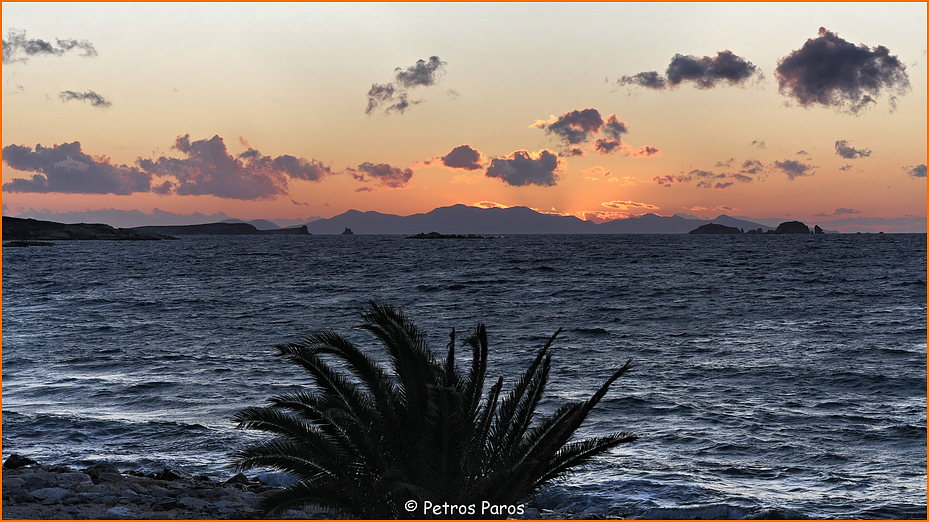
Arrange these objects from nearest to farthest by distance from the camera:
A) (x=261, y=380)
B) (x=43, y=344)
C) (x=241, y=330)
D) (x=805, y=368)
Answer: (x=261, y=380), (x=805, y=368), (x=43, y=344), (x=241, y=330)

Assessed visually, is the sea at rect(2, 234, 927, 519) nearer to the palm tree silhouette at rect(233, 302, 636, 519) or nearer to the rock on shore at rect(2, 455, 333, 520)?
the rock on shore at rect(2, 455, 333, 520)

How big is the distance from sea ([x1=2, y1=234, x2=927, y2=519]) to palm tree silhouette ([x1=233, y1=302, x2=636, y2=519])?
3020mm

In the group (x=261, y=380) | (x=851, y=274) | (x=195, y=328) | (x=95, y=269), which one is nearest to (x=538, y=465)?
(x=261, y=380)

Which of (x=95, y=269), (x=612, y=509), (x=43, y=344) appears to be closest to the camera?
(x=612, y=509)

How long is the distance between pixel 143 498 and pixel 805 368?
19253 mm

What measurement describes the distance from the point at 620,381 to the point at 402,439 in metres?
13.5

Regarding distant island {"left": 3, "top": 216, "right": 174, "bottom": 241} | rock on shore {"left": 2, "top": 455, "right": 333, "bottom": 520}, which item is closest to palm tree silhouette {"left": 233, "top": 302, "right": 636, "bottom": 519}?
rock on shore {"left": 2, "top": 455, "right": 333, "bottom": 520}

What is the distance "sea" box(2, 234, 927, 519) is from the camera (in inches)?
449

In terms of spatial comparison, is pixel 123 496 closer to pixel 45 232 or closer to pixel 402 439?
pixel 402 439

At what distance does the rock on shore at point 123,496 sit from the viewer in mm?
8383

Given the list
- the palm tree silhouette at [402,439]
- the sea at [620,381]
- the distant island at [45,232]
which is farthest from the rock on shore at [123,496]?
the distant island at [45,232]

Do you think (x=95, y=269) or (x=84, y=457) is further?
(x=95, y=269)

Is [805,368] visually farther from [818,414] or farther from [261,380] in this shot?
[261,380]

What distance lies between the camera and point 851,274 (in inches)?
2579
